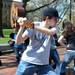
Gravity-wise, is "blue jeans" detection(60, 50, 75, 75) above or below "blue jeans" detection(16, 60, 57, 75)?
below

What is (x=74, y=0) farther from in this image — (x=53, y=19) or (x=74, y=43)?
(x=53, y=19)

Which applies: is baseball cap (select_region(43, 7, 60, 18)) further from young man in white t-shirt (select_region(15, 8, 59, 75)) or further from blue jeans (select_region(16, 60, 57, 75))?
blue jeans (select_region(16, 60, 57, 75))

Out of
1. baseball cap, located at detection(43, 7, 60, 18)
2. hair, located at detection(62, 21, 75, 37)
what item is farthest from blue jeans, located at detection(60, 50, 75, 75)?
baseball cap, located at detection(43, 7, 60, 18)

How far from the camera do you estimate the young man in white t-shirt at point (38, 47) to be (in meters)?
5.04

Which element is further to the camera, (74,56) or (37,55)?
(74,56)

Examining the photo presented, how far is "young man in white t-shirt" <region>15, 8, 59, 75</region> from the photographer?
199 inches

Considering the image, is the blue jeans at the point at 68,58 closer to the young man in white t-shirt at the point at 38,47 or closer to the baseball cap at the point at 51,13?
the young man in white t-shirt at the point at 38,47

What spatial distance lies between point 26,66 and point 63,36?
13.3 feet

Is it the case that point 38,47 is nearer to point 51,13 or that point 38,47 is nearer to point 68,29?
point 51,13

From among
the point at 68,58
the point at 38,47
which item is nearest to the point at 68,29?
the point at 68,58

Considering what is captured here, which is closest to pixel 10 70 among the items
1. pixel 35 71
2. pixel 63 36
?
pixel 63 36

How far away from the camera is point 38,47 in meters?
5.16

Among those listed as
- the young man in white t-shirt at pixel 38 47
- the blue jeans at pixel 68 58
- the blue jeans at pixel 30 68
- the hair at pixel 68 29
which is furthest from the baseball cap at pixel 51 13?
the hair at pixel 68 29

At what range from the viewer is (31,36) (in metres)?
5.13
